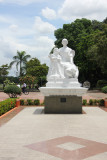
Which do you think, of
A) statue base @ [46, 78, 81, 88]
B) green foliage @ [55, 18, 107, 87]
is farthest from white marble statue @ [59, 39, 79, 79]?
green foliage @ [55, 18, 107, 87]

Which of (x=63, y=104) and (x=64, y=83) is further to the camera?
(x=64, y=83)

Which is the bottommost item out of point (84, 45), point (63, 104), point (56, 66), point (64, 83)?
point (63, 104)

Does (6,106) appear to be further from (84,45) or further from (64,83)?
(84,45)

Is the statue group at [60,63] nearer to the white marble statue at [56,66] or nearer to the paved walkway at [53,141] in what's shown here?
the white marble statue at [56,66]

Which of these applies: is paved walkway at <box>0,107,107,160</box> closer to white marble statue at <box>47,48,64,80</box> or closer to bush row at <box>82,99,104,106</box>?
white marble statue at <box>47,48,64,80</box>

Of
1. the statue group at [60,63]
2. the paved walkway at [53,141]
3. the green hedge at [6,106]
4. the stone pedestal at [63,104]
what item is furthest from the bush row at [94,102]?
the paved walkway at [53,141]

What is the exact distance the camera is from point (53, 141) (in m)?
5.50

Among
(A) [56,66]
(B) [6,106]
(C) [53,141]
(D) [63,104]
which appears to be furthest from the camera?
(A) [56,66]

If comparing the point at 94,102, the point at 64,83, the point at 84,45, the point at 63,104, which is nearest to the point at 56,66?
the point at 64,83

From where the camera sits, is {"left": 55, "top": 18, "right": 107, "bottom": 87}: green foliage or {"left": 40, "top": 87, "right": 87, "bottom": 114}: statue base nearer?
{"left": 40, "top": 87, "right": 87, "bottom": 114}: statue base

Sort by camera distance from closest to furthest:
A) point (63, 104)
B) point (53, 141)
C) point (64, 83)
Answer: point (53, 141)
point (63, 104)
point (64, 83)

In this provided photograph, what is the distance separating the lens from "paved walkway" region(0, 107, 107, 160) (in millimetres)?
4480

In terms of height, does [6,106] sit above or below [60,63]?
below

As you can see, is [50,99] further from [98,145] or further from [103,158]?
[103,158]
